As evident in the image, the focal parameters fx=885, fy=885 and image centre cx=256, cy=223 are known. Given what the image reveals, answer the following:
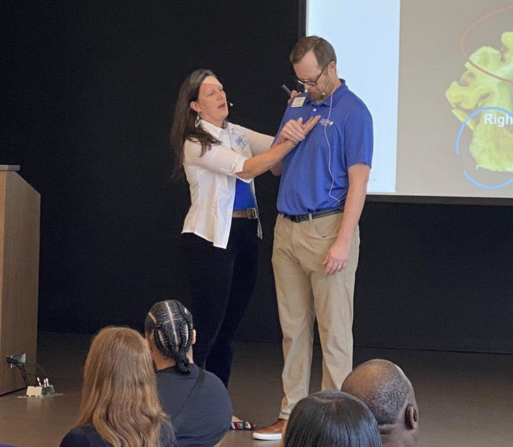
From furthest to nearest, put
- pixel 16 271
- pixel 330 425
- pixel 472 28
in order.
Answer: pixel 472 28
pixel 16 271
pixel 330 425

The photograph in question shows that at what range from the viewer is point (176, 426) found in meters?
2.27

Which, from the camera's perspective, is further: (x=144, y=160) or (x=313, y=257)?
(x=144, y=160)

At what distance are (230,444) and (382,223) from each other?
2587 mm

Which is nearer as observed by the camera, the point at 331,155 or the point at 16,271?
the point at 331,155

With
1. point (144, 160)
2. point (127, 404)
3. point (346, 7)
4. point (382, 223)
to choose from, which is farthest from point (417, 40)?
point (127, 404)

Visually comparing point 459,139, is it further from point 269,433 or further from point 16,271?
point 16,271

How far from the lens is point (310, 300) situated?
3.65 meters

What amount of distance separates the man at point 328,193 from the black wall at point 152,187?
2333mm

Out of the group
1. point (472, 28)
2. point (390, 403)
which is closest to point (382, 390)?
point (390, 403)

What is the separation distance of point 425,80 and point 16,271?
2.34m

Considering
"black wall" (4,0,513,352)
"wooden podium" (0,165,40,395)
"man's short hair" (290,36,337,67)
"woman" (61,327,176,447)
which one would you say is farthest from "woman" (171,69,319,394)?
"black wall" (4,0,513,352)

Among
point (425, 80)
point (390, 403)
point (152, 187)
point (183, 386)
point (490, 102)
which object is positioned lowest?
point (183, 386)

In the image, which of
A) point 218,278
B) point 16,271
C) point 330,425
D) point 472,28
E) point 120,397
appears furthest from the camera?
point 472,28

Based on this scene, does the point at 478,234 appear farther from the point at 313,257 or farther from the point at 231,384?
the point at 313,257
